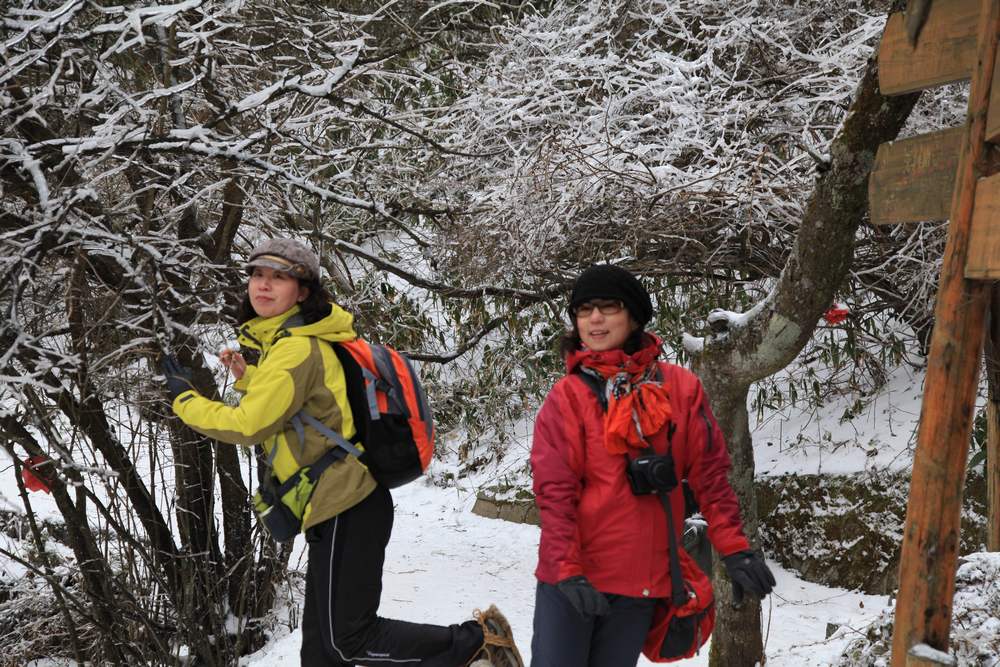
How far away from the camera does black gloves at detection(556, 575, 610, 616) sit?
2.28m

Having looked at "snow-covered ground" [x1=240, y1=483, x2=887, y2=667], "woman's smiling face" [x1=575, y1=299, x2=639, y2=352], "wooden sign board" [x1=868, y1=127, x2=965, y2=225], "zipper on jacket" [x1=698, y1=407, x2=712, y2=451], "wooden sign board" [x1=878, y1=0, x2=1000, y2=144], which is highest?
"wooden sign board" [x1=878, y1=0, x2=1000, y2=144]

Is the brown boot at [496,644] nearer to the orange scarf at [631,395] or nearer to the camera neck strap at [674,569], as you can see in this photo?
the camera neck strap at [674,569]

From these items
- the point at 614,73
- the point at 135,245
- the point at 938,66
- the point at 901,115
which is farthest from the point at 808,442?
the point at 135,245

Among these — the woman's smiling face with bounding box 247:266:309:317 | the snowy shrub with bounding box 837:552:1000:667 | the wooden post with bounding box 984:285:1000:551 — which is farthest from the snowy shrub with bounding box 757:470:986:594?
the woman's smiling face with bounding box 247:266:309:317

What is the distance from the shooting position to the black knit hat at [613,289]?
8.34ft

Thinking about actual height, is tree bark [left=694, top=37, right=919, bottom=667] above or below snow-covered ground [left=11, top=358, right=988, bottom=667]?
above

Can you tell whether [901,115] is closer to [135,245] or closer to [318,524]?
[318,524]

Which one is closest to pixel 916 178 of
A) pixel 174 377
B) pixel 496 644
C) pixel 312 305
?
pixel 312 305

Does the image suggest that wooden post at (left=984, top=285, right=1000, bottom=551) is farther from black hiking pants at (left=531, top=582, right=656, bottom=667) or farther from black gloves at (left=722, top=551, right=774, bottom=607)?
black hiking pants at (left=531, top=582, right=656, bottom=667)

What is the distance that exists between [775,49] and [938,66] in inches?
129

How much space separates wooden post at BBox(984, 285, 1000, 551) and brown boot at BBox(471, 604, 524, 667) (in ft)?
6.49

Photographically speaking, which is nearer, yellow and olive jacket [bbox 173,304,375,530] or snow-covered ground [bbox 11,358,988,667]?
yellow and olive jacket [bbox 173,304,375,530]

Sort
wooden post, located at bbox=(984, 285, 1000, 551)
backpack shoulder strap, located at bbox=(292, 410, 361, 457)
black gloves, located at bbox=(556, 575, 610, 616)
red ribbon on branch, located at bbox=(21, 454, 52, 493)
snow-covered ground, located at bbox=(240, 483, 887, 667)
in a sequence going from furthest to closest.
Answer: snow-covered ground, located at bbox=(240, 483, 887, 667) < red ribbon on branch, located at bbox=(21, 454, 52, 493) < wooden post, located at bbox=(984, 285, 1000, 551) < backpack shoulder strap, located at bbox=(292, 410, 361, 457) < black gloves, located at bbox=(556, 575, 610, 616)

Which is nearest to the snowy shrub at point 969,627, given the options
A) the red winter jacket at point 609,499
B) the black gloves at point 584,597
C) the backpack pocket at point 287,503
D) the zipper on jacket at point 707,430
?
the red winter jacket at point 609,499
